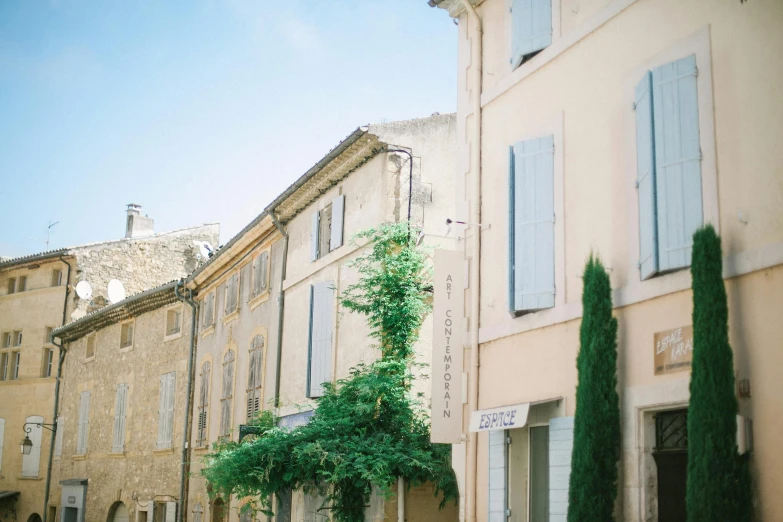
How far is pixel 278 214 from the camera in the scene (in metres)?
18.2

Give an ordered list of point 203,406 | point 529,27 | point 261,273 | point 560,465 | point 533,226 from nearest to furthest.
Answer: point 560,465, point 533,226, point 529,27, point 261,273, point 203,406

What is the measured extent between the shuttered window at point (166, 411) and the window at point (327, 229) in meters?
8.68

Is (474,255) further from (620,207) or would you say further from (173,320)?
(173,320)

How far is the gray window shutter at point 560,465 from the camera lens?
28.2 ft

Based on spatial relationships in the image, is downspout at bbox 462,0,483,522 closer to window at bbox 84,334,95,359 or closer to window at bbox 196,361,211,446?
window at bbox 196,361,211,446

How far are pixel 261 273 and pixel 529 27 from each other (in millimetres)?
10212

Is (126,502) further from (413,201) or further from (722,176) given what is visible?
(722,176)

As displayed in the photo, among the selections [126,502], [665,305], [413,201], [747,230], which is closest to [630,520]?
[665,305]

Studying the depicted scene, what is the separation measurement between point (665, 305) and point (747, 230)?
3.27 ft

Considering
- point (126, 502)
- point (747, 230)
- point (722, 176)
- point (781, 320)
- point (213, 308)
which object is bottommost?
point (126, 502)

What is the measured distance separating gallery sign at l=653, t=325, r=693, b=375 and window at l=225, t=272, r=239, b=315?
13.8 m

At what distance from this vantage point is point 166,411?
78.5ft

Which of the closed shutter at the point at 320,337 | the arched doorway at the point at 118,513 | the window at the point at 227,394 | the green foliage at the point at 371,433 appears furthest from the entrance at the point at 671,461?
the arched doorway at the point at 118,513

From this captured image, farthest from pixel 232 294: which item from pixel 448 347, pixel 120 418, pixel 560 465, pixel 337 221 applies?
pixel 560 465
